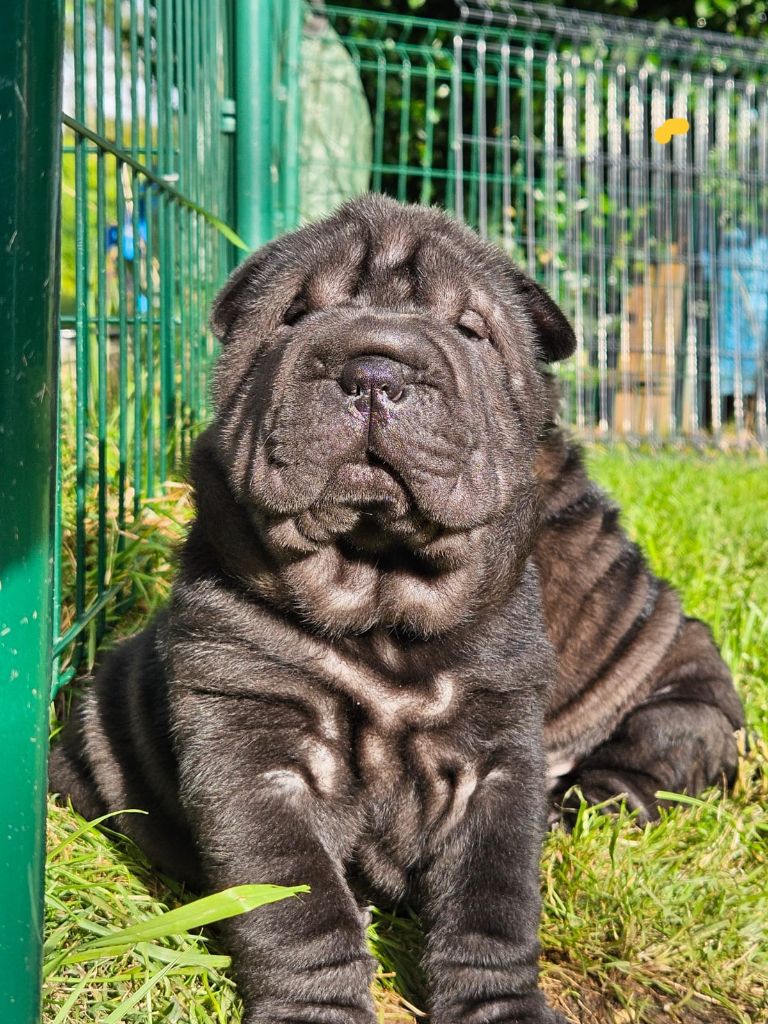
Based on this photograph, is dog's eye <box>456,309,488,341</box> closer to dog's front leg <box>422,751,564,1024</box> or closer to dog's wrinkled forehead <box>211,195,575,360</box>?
dog's wrinkled forehead <box>211,195,575,360</box>

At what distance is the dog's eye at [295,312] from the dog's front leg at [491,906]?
3.55 ft

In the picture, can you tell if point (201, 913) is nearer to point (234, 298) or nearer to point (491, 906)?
point (491, 906)

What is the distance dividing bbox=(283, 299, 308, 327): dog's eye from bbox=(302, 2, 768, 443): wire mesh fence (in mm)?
6940

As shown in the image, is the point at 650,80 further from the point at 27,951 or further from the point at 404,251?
the point at 27,951

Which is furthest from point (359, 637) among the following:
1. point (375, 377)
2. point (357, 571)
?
point (375, 377)

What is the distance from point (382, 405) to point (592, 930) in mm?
1285

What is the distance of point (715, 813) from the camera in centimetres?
315

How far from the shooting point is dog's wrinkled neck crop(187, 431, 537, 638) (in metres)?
2.41

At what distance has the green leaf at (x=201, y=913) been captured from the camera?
1931mm

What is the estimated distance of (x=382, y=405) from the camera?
220 cm

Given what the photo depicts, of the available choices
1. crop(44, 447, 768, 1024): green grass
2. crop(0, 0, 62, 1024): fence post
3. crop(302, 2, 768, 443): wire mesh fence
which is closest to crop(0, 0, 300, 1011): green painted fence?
crop(0, 0, 62, 1024): fence post

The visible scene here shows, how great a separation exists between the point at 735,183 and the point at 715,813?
27.0ft

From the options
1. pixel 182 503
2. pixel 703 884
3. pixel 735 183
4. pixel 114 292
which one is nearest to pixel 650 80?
pixel 735 183

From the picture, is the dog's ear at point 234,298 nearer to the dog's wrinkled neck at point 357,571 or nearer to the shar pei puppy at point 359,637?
the shar pei puppy at point 359,637
